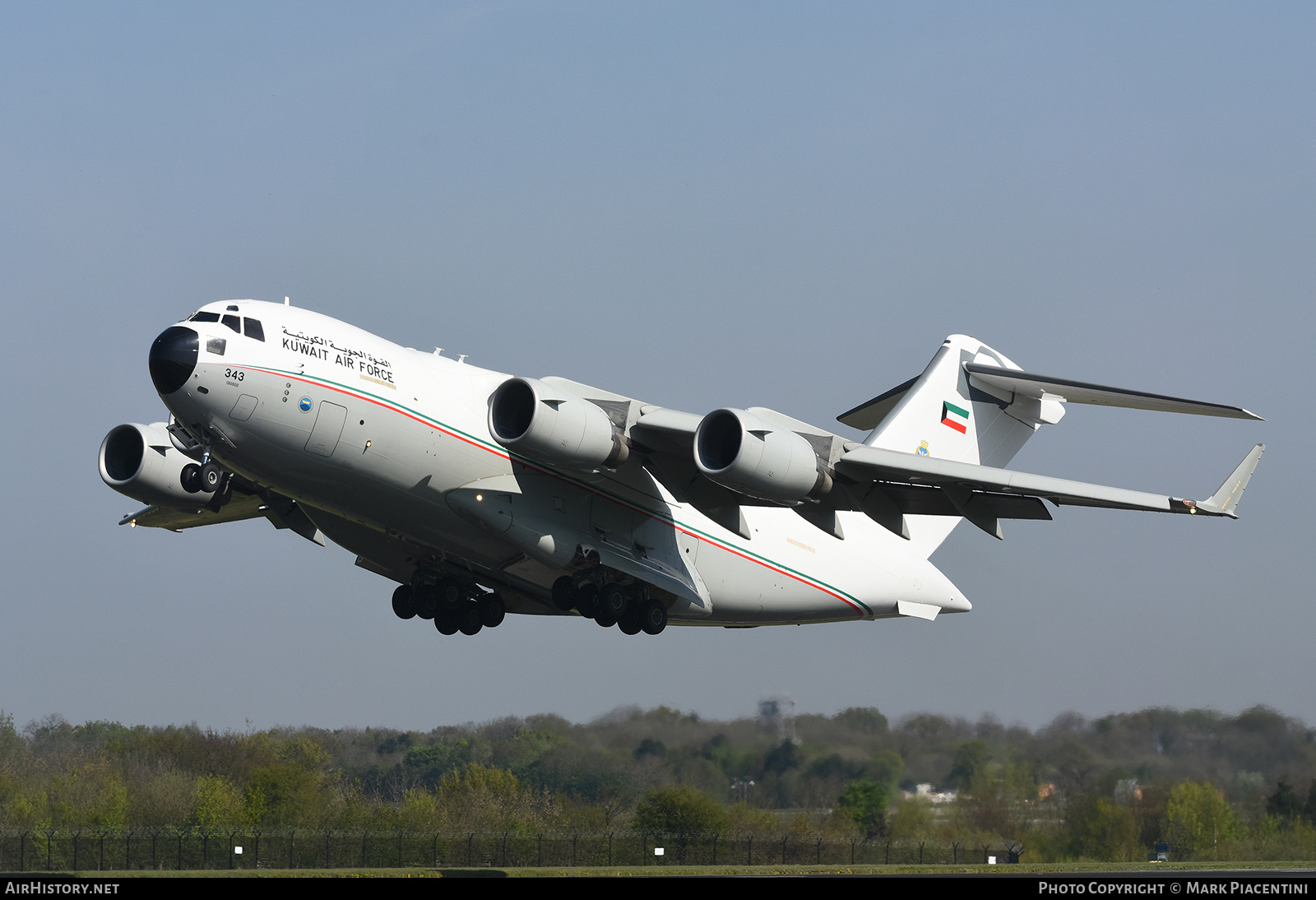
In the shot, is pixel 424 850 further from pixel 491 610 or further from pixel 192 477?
pixel 192 477

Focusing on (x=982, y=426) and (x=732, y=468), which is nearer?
(x=732, y=468)

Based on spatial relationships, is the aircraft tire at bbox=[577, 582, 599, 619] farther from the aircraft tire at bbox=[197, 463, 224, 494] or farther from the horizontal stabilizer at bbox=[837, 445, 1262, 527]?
the aircraft tire at bbox=[197, 463, 224, 494]

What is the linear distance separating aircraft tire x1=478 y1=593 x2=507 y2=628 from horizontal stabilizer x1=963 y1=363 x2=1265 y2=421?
747 cm

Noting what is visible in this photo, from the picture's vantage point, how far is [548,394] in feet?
45.7

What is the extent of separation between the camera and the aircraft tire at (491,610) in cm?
1691

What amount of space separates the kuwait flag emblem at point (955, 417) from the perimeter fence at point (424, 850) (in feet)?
19.6

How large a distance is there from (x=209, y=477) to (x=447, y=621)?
11.6ft

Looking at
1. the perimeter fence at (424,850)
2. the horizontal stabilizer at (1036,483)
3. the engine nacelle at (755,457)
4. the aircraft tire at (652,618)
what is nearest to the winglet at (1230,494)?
the horizontal stabilizer at (1036,483)

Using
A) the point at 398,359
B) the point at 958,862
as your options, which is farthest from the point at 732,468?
the point at 958,862

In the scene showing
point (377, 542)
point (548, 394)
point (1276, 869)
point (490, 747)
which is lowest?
point (1276, 869)

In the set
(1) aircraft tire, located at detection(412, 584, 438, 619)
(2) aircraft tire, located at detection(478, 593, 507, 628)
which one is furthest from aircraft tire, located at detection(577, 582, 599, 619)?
(1) aircraft tire, located at detection(412, 584, 438, 619)

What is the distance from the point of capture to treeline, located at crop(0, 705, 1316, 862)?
20.0 meters
